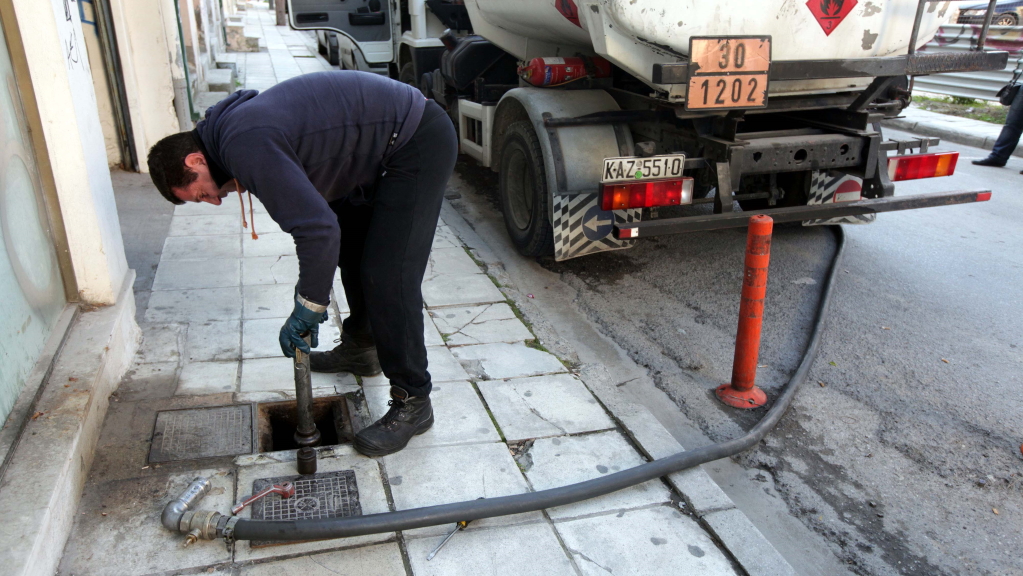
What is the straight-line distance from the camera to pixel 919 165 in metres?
4.67

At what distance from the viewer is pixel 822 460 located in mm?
3172

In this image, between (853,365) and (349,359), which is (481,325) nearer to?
(349,359)

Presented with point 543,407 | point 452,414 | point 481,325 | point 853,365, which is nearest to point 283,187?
point 452,414

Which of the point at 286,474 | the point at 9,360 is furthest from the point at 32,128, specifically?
the point at 286,474

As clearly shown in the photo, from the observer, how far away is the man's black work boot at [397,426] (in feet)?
9.49

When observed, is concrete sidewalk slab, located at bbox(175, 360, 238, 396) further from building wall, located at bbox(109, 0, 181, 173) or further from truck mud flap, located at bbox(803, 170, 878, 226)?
building wall, located at bbox(109, 0, 181, 173)

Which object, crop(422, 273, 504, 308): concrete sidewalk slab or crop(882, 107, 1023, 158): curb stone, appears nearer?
crop(422, 273, 504, 308): concrete sidewalk slab

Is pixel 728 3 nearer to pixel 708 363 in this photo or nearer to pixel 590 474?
pixel 708 363

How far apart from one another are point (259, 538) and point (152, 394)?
48.9 inches

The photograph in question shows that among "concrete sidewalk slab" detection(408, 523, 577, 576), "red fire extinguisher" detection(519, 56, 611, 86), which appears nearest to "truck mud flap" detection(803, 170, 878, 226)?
"red fire extinguisher" detection(519, 56, 611, 86)

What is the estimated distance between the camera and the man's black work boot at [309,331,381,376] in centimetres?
347

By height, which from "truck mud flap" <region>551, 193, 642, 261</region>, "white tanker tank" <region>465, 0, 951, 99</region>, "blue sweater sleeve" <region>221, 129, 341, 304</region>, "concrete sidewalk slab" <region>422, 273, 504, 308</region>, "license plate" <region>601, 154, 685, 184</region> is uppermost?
"white tanker tank" <region>465, 0, 951, 99</region>

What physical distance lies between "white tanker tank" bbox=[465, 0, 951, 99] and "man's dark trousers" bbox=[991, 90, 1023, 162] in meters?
4.70

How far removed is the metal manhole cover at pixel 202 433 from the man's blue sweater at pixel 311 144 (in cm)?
85
